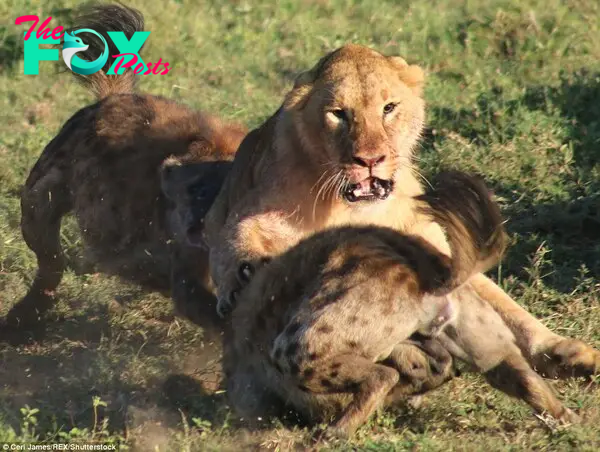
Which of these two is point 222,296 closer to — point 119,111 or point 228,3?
point 119,111

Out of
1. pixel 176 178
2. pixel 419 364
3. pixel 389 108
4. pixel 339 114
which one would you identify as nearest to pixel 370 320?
pixel 419 364

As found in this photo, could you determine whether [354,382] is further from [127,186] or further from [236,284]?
[127,186]

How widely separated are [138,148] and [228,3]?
3866 mm

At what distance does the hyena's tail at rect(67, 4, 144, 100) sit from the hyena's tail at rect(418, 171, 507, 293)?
115 inches

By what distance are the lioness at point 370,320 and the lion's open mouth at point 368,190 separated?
11.3 inches

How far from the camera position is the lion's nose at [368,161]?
486 centimetres

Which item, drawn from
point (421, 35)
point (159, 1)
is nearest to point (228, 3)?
point (159, 1)

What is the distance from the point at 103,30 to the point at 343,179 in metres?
2.44

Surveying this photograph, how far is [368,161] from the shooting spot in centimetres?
488

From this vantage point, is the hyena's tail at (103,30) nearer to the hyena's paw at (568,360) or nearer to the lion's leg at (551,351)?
the lion's leg at (551,351)

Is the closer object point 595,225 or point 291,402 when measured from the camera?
point 291,402

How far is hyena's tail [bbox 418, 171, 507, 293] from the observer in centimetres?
439

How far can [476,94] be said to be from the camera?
26.7 ft

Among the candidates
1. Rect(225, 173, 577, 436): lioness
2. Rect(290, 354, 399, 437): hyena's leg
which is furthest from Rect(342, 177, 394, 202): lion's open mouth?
Rect(290, 354, 399, 437): hyena's leg
